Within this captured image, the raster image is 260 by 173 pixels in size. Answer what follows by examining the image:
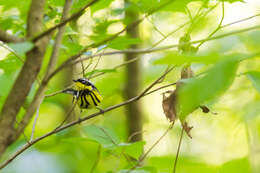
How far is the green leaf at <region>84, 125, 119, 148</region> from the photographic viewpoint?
1.21 m

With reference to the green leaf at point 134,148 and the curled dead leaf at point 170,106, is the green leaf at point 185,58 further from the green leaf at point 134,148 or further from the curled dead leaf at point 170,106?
the green leaf at point 134,148

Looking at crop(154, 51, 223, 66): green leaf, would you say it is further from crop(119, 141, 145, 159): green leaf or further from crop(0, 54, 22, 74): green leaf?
crop(0, 54, 22, 74): green leaf

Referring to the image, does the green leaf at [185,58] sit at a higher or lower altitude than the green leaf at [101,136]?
higher

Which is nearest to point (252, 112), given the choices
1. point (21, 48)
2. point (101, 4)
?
point (101, 4)

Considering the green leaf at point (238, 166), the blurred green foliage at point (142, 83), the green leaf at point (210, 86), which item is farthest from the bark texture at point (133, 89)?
the green leaf at point (210, 86)

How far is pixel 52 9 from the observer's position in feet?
4.86

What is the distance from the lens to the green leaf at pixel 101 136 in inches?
47.6

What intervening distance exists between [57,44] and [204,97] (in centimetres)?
46

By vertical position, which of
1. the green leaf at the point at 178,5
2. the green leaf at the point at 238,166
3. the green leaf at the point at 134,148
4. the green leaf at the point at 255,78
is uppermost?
the green leaf at the point at 178,5

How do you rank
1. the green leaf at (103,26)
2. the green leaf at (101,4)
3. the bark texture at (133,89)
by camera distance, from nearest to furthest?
1. the green leaf at (101,4)
2. the green leaf at (103,26)
3. the bark texture at (133,89)

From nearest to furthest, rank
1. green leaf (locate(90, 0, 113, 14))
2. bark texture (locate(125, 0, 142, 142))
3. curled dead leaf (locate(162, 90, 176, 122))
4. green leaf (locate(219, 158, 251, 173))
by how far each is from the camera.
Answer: curled dead leaf (locate(162, 90, 176, 122)) < green leaf (locate(219, 158, 251, 173)) < green leaf (locate(90, 0, 113, 14)) < bark texture (locate(125, 0, 142, 142))

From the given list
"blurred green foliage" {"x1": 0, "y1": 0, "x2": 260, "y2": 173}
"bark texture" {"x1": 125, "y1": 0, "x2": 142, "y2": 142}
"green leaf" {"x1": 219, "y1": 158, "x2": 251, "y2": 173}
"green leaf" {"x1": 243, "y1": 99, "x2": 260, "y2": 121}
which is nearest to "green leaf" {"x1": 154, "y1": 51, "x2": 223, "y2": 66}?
"blurred green foliage" {"x1": 0, "y1": 0, "x2": 260, "y2": 173}

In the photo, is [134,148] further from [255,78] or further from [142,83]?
[142,83]

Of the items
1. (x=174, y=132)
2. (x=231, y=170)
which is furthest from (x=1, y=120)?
(x=174, y=132)
